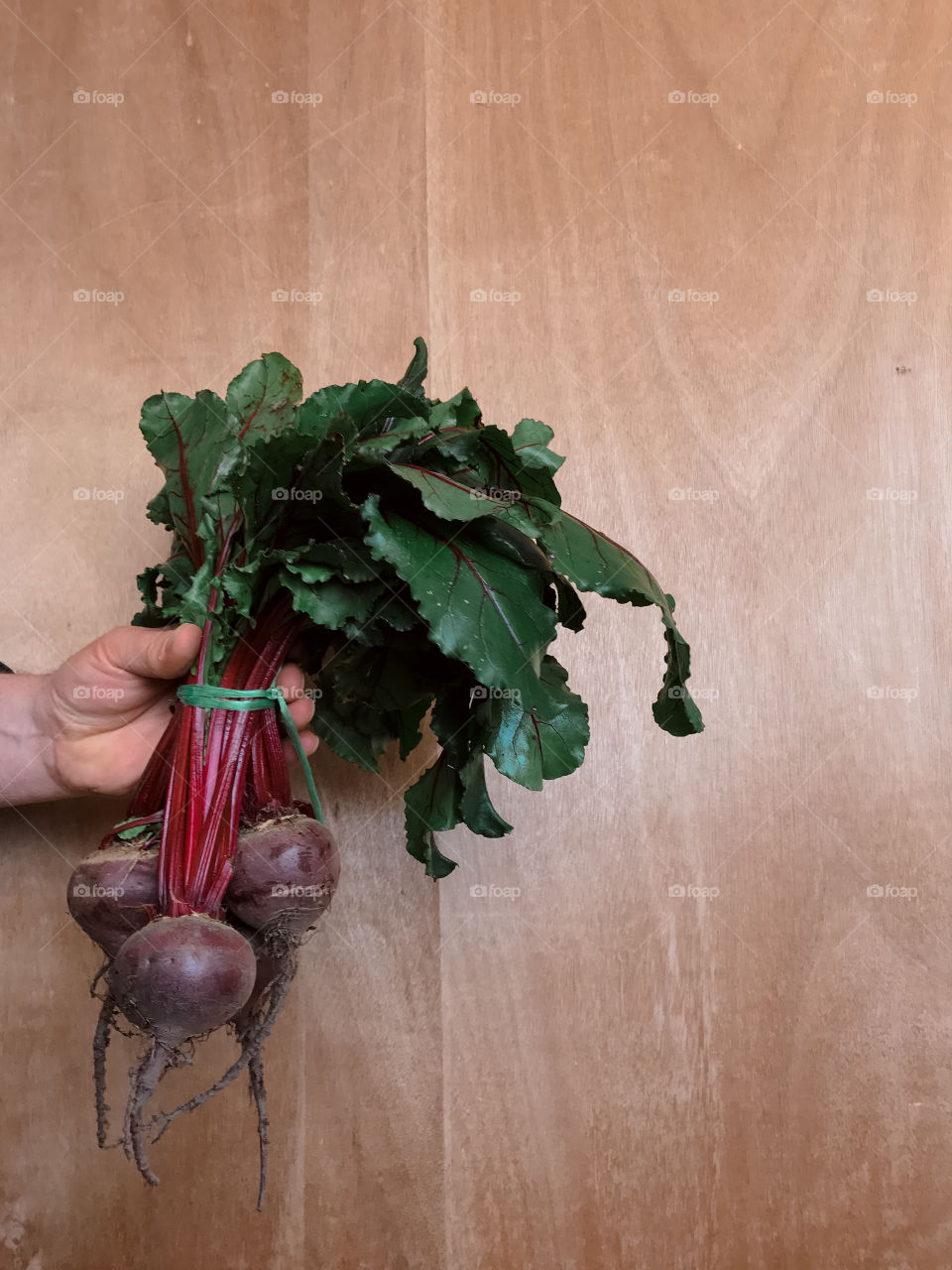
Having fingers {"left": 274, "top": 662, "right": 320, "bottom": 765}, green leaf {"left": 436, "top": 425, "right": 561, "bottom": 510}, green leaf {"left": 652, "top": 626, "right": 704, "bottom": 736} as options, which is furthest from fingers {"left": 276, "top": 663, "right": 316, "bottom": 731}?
green leaf {"left": 652, "top": 626, "right": 704, "bottom": 736}

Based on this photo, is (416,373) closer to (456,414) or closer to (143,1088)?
(456,414)

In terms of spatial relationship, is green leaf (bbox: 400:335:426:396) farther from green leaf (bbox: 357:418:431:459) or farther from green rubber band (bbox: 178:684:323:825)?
green rubber band (bbox: 178:684:323:825)

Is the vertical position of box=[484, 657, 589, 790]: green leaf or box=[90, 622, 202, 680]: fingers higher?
box=[90, 622, 202, 680]: fingers

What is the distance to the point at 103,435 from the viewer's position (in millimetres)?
1657

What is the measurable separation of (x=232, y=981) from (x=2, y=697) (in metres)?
0.59

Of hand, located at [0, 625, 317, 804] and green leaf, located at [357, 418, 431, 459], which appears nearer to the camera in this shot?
green leaf, located at [357, 418, 431, 459]

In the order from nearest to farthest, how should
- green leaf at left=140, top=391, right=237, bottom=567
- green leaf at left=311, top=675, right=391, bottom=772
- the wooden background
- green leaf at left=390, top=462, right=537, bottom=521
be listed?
green leaf at left=390, top=462, right=537, bottom=521, green leaf at left=140, top=391, right=237, bottom=567, green leaf at left=311, top=675, right=391, bottom=772, the wooden background

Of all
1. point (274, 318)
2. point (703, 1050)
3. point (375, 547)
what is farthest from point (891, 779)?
point (274, 318)

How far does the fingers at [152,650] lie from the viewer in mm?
1214

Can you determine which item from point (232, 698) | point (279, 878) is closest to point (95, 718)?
point (232, 698)

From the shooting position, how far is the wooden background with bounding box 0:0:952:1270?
1552 mm

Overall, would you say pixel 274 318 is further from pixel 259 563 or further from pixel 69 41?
pixel 259 563

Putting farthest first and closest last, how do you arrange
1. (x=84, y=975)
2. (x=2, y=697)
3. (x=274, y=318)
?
(x=274, y=318) < (x=84, y=975) < (x=2, y=697)

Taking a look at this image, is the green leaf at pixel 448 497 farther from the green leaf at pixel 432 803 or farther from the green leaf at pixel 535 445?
the green leaf at pixel 432 803
